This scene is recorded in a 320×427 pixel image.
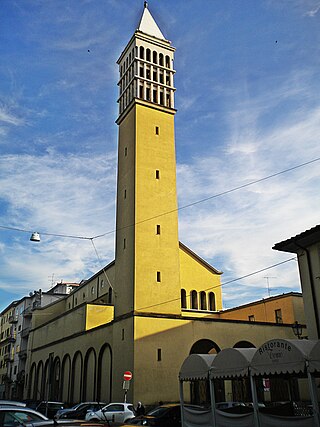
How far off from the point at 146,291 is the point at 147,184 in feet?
25.1

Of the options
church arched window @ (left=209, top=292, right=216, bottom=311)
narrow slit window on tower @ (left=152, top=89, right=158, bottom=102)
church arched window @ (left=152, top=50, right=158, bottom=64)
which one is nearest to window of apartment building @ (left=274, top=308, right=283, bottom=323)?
church arched window @ (left=209, top=292, right=216, bottom=311)

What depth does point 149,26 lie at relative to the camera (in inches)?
1543

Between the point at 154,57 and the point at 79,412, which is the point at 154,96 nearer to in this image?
the point at 154,57

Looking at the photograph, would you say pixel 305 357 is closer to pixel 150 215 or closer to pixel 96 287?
pixel 150 215

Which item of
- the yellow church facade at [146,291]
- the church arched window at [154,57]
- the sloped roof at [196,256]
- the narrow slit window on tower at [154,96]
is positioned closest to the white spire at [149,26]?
the yellow church facade at [146,291]

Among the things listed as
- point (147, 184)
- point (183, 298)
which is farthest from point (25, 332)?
point (147, 184)

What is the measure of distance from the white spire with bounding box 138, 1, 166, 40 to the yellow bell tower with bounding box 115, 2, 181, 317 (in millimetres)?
197

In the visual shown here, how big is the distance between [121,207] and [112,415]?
585 inches

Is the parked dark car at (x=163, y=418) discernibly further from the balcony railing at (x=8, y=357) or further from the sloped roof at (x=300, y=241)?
the balcony railing at (x=8, y=357)

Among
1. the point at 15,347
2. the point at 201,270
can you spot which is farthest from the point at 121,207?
the point at 15,347

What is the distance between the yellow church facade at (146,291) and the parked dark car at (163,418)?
5.79 metres

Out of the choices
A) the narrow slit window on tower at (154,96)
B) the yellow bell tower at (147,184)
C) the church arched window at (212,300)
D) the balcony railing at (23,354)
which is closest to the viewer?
the yellow bell tower at (147,184)

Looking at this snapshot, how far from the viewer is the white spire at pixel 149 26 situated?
38237mm

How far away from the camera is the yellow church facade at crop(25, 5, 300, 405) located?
88.2 ft
